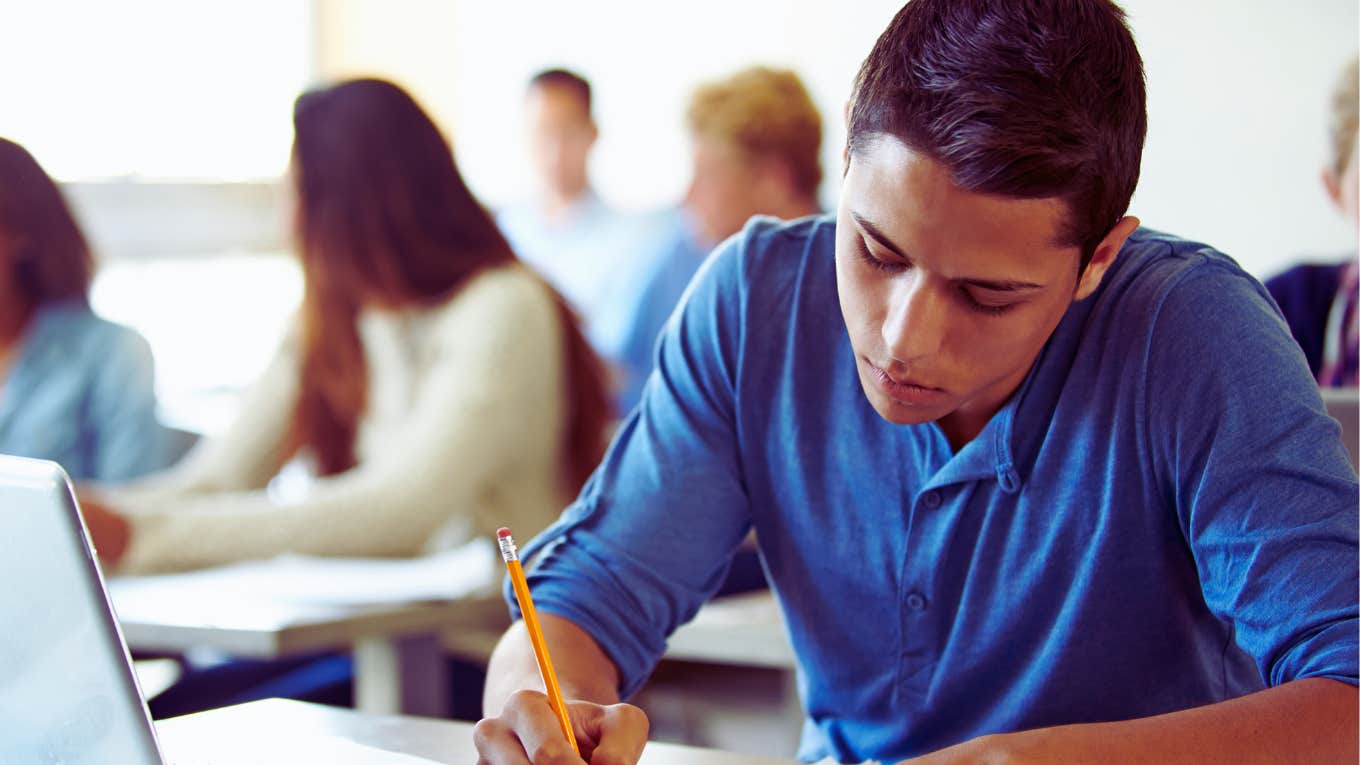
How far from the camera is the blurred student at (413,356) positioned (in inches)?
79.7

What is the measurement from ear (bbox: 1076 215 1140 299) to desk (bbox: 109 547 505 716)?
3.32 feet

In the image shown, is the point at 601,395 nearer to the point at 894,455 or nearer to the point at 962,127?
the point at 894,455

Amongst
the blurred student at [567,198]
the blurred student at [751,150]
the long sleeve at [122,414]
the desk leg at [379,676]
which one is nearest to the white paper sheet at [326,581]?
the desk leg at [379,676]

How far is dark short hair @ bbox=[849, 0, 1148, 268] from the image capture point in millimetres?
836

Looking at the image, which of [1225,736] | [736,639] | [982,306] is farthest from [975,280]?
[736,639]

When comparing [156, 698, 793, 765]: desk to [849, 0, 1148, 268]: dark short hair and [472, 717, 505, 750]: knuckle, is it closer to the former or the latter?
[472, 717, 505, 750]: knuckle

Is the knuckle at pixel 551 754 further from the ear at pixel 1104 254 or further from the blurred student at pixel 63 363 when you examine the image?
the blurred student at pixel 63 363

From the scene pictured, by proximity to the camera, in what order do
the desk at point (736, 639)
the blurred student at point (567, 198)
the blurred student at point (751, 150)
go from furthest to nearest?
the blurred student at point (567, 198) → the blurred student at point (751, 150) → the desk at point (736, 639)

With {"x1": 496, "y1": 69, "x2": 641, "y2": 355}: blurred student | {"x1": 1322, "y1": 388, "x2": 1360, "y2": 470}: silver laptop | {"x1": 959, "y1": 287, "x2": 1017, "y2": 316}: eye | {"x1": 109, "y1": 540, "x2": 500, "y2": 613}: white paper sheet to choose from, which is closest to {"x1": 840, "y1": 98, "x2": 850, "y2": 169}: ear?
{"x1": 959, "y1": 287, "x2": 1017, "y2": 316}: eye

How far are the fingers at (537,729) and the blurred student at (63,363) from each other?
1.60 metres

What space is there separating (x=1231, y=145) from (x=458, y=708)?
1885 mm

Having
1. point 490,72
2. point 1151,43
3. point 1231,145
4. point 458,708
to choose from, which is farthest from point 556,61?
point 1151,43

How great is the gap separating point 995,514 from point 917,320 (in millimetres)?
205

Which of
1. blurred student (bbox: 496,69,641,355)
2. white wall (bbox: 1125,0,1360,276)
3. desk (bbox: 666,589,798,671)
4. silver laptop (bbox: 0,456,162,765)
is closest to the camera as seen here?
silver laptop (bbox: 0,456,162,765)
